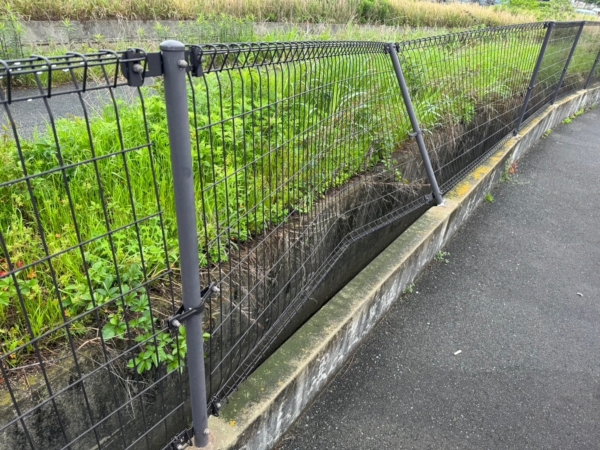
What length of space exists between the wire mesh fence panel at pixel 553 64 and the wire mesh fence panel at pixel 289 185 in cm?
380

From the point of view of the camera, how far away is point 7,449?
1519 millimetres

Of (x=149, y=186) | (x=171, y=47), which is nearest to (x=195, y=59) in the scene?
(x=171, y=47)

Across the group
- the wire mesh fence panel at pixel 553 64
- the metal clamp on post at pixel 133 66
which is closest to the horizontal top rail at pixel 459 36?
the wire mesh fence panel at pixel 553 64

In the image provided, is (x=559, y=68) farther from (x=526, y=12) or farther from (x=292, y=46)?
(x=526, y=12)

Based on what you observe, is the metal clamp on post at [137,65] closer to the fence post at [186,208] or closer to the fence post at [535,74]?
the fence post at [186,208]

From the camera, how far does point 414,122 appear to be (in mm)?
3734

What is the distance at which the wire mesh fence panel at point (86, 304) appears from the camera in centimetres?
145

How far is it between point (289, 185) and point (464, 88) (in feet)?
10.4

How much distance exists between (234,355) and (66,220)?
1.19 metres

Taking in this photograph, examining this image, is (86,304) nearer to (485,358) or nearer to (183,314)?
(183,314)

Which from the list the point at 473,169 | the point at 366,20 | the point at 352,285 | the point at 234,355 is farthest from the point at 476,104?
the point at 366,20

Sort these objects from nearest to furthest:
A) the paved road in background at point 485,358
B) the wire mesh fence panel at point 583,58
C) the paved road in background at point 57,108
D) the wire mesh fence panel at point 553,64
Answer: the paved road in background at point 485,358, the paved road in background at point 57,108, the wire mesh fence panel at point 553,64, the wire mesh fence panel at point 583,58

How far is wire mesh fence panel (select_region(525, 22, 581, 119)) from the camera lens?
20.9 feet

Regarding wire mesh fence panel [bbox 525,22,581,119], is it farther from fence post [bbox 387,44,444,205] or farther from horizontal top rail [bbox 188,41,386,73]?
horizontal top rail [bbox 188,41,386,73]
